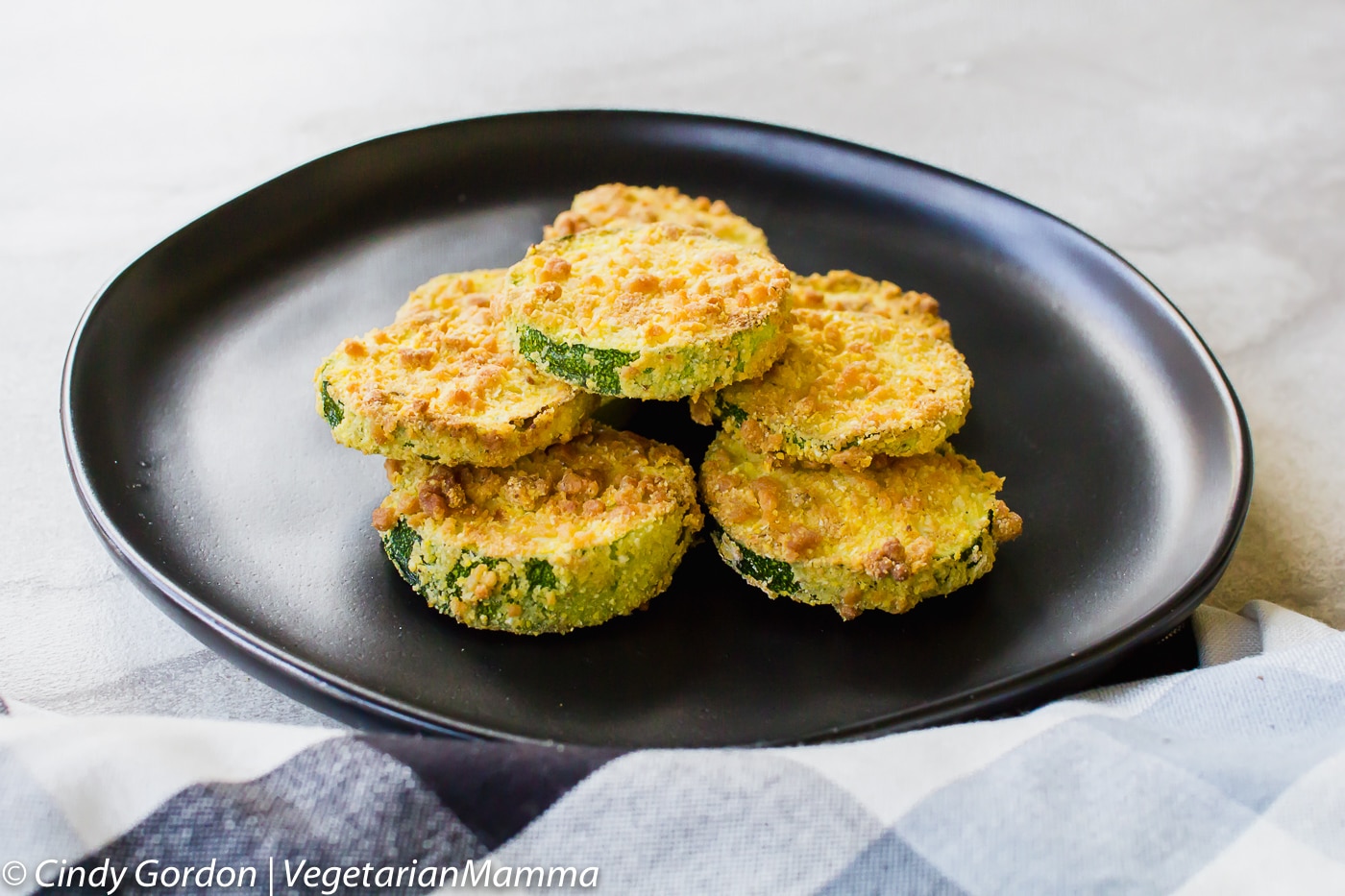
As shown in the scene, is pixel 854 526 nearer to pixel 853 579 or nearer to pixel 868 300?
pixel 853 579

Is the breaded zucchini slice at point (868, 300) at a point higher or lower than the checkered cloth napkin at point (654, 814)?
higher

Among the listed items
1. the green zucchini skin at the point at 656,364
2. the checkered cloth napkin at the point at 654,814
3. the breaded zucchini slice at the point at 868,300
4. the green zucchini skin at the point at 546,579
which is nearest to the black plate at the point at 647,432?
the green zucchini skin at the point at 546,579

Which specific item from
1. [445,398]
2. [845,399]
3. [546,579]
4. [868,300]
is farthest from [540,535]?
[868,300]

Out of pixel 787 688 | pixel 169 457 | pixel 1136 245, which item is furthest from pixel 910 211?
pixel 169 457

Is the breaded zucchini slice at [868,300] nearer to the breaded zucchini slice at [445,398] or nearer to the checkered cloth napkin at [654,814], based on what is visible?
the breaded zucchini slice at [445,398]

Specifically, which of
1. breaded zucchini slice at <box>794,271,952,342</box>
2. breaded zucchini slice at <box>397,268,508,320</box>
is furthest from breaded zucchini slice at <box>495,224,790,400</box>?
breaded zucchini slice at <box>794,271,952,342</box>

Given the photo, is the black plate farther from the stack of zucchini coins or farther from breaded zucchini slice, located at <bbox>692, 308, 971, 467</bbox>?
breaded zucchini slice, located at <bbox>692, 308, 971, 467</bbox>

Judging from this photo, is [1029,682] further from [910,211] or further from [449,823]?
[910,211]
